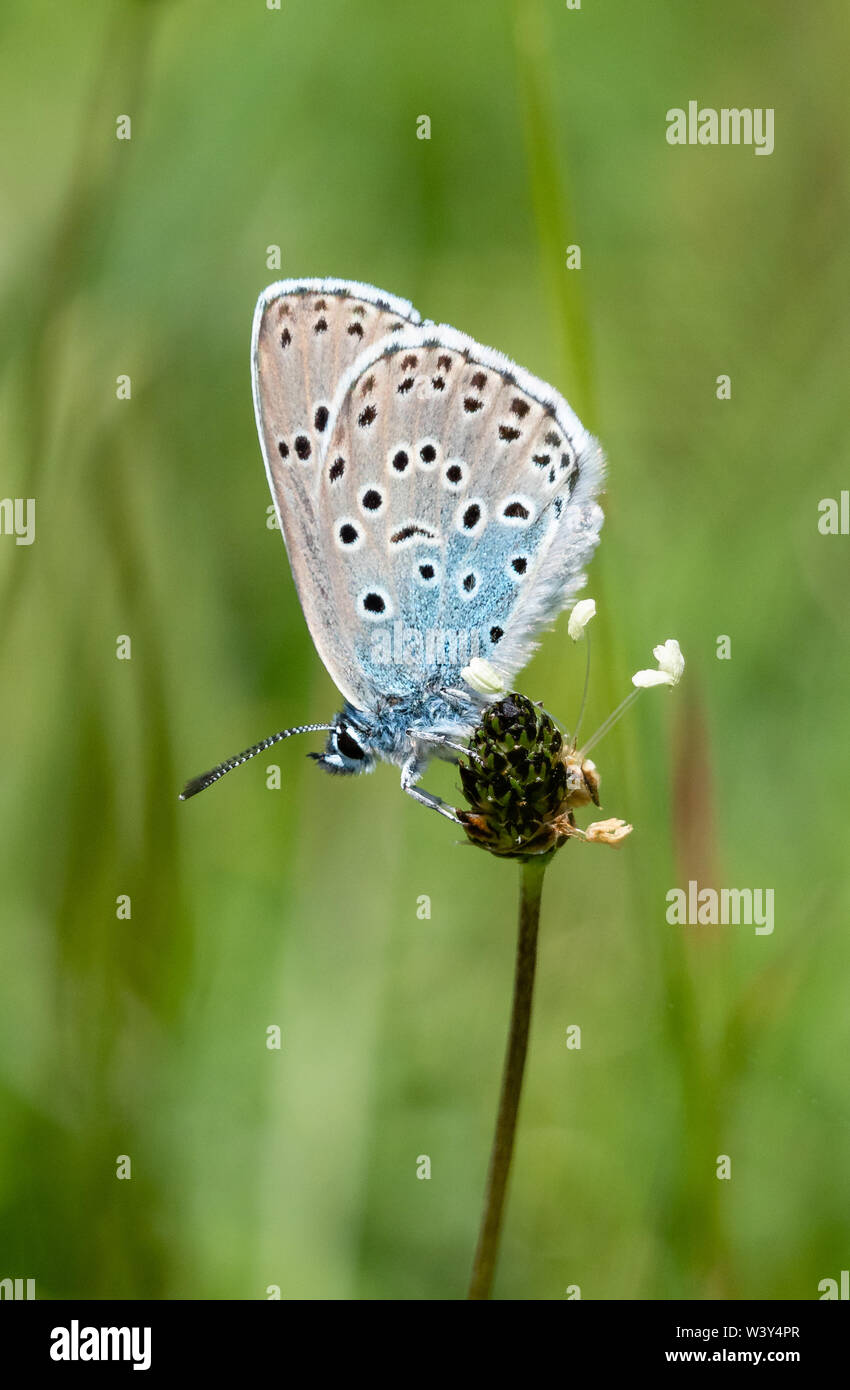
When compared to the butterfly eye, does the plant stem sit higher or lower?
lower

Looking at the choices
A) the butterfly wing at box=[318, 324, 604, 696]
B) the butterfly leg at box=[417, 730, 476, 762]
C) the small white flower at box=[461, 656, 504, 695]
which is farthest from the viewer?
the butterfly wing at box=[318, 324, 604, 696]

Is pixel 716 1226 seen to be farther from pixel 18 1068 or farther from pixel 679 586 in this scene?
pixel 679 586

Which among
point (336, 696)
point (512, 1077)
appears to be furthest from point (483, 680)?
point (336, 696)

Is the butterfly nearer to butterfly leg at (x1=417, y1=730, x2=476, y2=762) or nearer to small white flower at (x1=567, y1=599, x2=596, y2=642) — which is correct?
butterfly leg at (x1=417, y1=730, x2=476, y2=762)

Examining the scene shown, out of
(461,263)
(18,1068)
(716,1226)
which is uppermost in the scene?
(461,263)

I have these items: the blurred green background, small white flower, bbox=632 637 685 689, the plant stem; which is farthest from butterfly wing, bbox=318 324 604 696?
the plant stem
